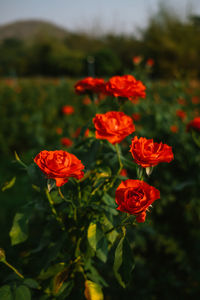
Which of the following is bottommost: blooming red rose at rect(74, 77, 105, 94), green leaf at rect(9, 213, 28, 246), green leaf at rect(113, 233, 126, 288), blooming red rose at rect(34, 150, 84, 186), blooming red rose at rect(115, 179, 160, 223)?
green leaf at rect(9, 213, 28, 246)

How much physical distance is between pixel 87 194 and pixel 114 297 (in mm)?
1033

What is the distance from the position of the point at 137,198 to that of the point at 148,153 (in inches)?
4.6

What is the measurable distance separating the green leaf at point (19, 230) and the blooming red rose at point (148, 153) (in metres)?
0.44

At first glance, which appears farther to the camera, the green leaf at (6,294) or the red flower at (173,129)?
the red flower at (173,129)

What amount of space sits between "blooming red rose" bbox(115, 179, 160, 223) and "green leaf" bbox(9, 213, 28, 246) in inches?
15.0

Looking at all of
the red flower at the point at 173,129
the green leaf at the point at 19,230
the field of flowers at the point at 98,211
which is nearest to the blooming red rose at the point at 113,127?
the field of flowers at the point at 98,211

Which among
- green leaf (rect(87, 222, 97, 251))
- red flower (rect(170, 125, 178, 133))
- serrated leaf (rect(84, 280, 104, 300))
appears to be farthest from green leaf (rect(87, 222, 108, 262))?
red flower (rect(170, 125, 178, 133))

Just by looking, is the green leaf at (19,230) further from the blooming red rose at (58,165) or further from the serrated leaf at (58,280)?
the blooming red rose at (58,165)

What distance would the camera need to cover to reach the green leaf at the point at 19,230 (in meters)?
0.77

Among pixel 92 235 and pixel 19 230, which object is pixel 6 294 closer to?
pixel 19 230

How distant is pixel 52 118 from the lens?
5.00 metres

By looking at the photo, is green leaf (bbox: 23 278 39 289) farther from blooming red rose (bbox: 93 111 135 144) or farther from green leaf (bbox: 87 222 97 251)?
blooming red rose (bbox: 93 111 135 144)

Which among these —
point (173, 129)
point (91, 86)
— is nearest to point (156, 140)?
point (173, 129)

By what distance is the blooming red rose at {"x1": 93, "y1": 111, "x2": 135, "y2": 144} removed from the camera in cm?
71
